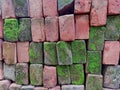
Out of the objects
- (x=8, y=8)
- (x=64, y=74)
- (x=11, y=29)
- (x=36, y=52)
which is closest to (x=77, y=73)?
(x=64, y=74)

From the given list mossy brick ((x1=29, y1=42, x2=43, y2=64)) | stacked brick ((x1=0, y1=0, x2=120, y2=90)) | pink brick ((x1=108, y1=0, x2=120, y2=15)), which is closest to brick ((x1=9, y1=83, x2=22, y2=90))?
stacked brick ((x1=0, y1=0, x2=120, y2=90))

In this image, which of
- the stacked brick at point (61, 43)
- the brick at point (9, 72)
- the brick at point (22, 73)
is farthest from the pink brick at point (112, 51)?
the brick at point (9, 72)

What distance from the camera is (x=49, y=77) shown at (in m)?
1.10

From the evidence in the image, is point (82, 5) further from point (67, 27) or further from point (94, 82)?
point (94, 82)

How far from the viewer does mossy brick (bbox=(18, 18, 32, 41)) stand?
1108 millimetres

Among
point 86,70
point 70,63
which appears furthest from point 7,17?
point 86,70

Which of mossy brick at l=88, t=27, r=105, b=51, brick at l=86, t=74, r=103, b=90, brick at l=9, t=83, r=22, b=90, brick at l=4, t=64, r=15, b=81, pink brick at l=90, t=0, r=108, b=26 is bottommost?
brick at l=9, t=83, r=22, b=90

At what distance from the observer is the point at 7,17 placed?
113 cm

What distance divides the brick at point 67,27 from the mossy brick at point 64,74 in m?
0.20

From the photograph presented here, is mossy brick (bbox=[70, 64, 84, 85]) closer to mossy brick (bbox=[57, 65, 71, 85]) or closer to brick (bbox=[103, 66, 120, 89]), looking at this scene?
mossy brick (bbox=[57, 65, 71, 85])

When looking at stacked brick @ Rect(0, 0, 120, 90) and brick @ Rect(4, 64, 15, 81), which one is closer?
stacked brick @ Rect(0, 0, 120, 90)

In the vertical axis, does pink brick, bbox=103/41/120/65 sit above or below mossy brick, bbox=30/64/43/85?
above

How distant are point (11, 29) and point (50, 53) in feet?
1.04

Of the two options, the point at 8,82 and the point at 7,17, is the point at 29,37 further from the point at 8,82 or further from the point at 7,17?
the point at 8,82
